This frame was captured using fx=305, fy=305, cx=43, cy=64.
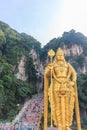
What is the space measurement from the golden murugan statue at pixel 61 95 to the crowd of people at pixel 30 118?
9639 mm

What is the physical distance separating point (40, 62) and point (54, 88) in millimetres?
30741

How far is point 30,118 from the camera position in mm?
23031

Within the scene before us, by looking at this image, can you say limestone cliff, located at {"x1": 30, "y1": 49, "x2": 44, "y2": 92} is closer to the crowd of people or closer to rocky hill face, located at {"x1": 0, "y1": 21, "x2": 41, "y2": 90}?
rocky hill face, located at {"x1": 0, "y1": 21, "x2": 41, "y2": 90}

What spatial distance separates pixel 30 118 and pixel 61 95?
15.3m

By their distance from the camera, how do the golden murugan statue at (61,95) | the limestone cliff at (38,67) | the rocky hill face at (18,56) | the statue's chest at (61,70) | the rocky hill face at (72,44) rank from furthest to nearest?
1. the rocky hill face at (72,44)
2. the limestone cliff at (38,67)
3. the rocky hill face at (18,56)
4. the statue's chest at (61,70)
5. the golden murugan statue at (61,95)

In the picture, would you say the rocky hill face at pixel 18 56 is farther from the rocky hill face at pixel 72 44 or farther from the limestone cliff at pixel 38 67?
the rocky hill face at pixel 72 44

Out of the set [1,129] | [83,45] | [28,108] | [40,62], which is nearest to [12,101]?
[28,108]

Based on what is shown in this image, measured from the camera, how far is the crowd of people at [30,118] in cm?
1810

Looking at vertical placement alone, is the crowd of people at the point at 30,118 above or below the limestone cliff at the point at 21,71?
below

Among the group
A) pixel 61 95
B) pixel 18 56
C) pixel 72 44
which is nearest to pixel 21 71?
pixel 18 56

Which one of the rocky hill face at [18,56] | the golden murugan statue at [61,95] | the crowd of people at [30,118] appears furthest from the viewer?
the rocky hill face at [18,56]

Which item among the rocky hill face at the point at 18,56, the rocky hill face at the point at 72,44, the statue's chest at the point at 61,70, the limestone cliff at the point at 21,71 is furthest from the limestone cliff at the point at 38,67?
the statue's chest at the point at 61,70

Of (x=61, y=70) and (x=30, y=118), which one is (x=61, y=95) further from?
(x=30, y=118)

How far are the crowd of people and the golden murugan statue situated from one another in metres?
9.64
